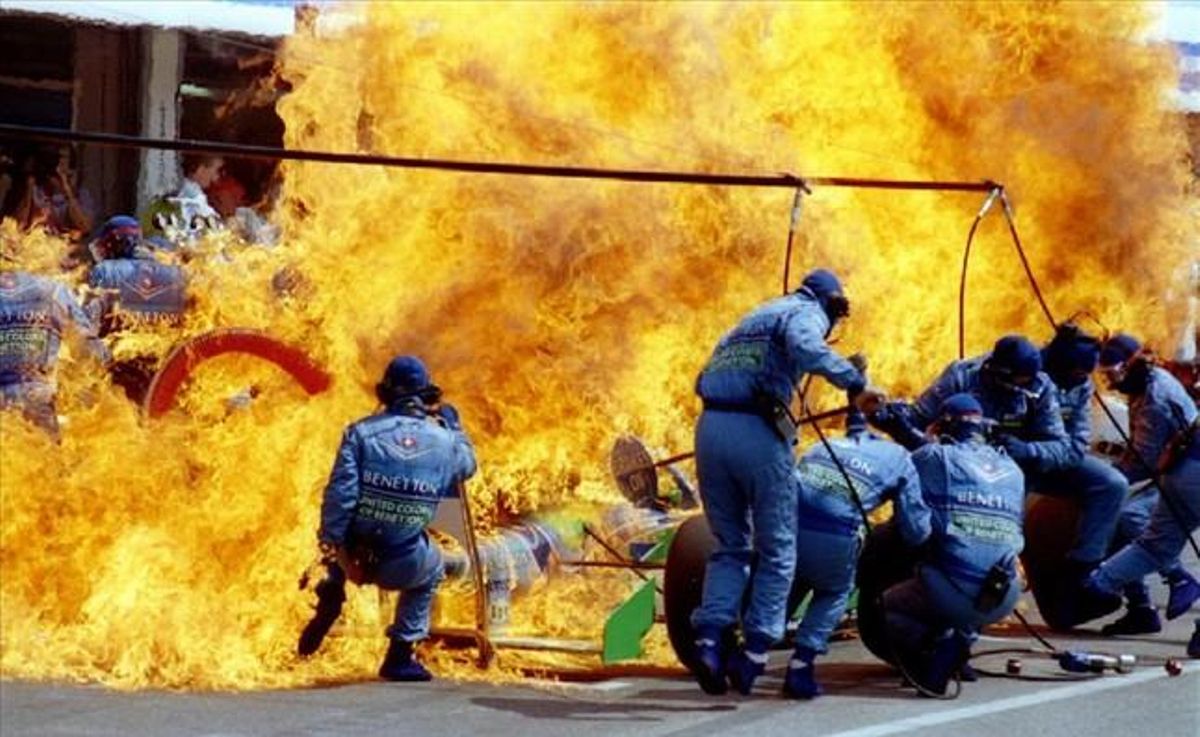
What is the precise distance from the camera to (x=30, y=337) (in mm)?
11891

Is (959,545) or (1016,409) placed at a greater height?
(1016,409)

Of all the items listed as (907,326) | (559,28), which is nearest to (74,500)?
(559,28)

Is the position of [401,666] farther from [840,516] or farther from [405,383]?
[840,516]

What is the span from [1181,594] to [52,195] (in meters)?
9.61

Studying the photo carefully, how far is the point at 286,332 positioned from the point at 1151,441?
435cm

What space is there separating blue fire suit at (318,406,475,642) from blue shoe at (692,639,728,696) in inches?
46.8

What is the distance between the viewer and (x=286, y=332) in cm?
1186

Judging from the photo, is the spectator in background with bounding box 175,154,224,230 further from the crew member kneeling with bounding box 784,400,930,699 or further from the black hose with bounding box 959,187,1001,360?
the crew member kneeling with bounding box 784,400,930,699

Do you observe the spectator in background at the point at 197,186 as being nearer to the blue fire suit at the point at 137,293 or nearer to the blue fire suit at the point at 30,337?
the blue fire suit at the point at 137,293

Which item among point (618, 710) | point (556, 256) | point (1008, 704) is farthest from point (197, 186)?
point (1008, 704)

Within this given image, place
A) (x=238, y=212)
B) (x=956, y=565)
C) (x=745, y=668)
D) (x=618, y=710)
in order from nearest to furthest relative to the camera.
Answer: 1. (x=618, y=710)
2. (x=745, y=668)
3. (x=956, y=565)
4. (x=238, y=212)

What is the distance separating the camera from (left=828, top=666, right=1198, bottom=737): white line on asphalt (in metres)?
9.41

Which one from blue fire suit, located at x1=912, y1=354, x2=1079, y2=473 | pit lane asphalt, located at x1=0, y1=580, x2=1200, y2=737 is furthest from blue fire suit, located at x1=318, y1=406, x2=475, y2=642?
blue fire suit, located at x1=912, y1=354, x2=1079, y2=473

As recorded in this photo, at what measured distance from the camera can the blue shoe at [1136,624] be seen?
1227cm
